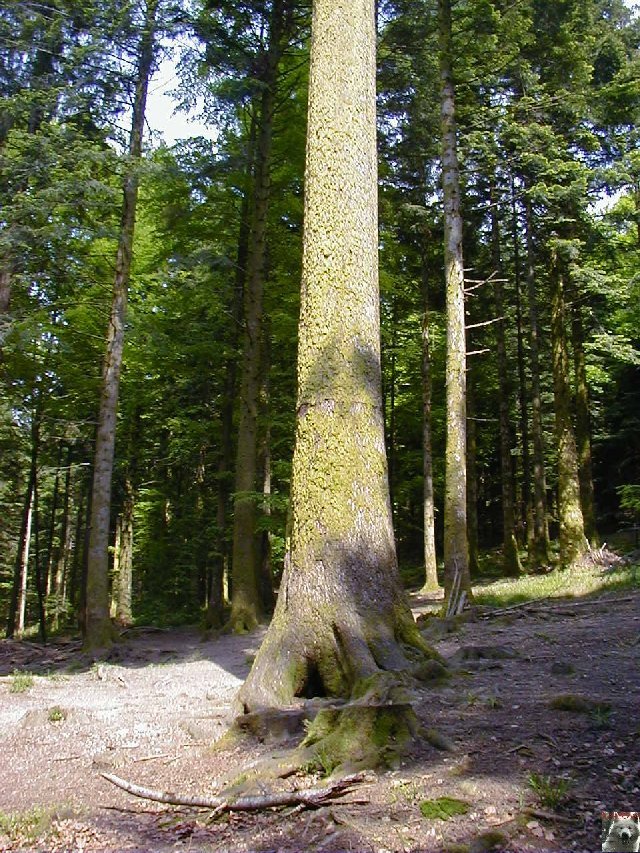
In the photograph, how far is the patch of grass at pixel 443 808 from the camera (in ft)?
9.75

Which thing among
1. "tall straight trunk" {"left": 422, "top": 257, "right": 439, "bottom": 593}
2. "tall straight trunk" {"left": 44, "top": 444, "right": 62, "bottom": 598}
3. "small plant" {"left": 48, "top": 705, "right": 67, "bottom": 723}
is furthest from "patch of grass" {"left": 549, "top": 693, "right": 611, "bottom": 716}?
"tall straight trunk" {"left": 44, "top": 444, "right": 62, "bottom": 598}

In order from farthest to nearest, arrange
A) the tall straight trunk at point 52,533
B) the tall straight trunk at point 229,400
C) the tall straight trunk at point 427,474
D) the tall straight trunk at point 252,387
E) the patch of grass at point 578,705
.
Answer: the tall straight trunk at point 52,533 → the tall straight trunk at point 427,474 → the tall straight trunk at point 229,400 → the tall straight trunk at point 252,387 → the patch of grass at point 578,705

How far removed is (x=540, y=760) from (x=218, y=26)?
1556 centimetres

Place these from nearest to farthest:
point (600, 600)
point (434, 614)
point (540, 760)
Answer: point (540, 760), point (600, 600), point (434, 614)

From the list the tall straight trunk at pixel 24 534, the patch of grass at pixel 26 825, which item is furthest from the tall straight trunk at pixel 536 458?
the patch of grass at pixel 26 825

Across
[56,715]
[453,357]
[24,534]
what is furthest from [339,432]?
[24,534]

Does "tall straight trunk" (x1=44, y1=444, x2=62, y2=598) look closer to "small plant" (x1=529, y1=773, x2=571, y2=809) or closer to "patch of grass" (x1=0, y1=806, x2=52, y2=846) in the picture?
"patch of grass" (x1=0, y1=806, x2=52, y2=846)

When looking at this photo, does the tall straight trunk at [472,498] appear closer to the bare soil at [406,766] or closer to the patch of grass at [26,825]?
the bare soil at [406,766]

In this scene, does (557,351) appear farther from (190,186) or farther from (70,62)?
(70,62)

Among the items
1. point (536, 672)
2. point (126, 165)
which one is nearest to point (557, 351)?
point (126, 165)

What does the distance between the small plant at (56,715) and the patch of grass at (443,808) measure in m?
3.83

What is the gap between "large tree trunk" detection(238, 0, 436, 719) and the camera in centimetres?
477

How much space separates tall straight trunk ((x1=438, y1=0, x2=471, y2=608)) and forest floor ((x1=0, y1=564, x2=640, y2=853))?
3.79m

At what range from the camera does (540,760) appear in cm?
344
